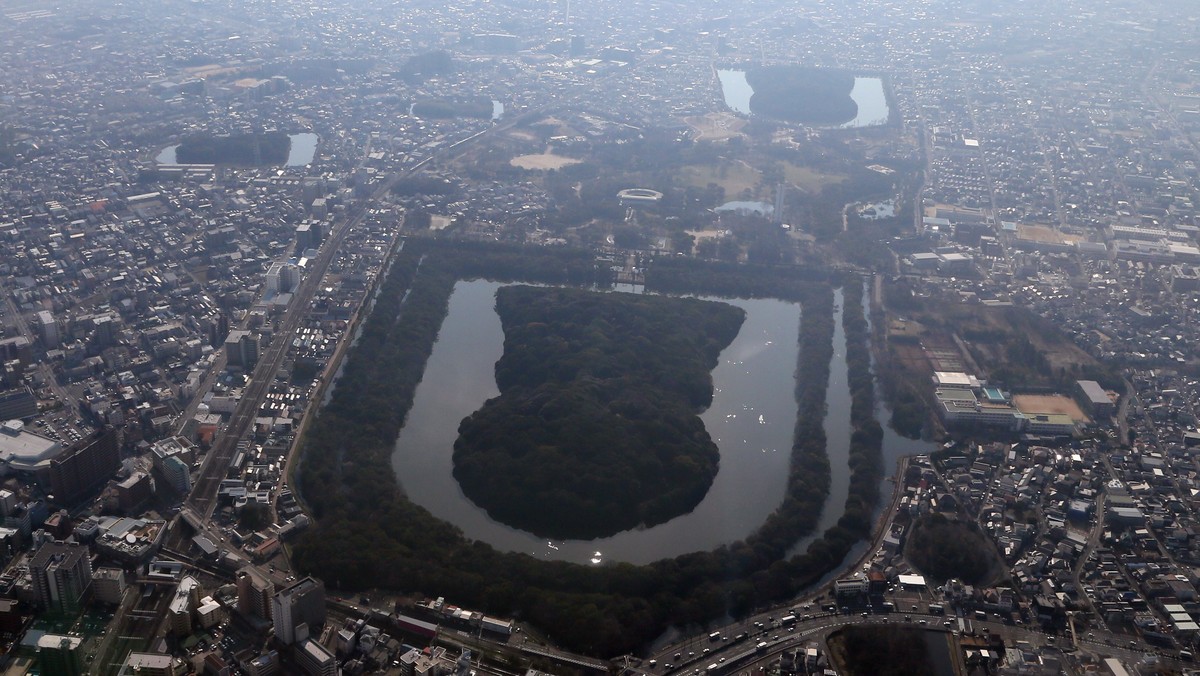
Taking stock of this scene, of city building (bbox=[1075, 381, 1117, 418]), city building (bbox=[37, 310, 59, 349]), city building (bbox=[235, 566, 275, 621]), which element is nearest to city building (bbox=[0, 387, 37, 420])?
city building (bbox=[37, 310, 59, 349])

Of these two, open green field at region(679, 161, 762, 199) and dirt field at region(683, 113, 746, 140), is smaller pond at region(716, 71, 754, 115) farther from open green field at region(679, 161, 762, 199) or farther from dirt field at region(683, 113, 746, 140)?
open green field at region(679, 161, 762, 199)

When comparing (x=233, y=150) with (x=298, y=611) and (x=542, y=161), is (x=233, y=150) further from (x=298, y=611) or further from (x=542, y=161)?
(x=298, y=611)

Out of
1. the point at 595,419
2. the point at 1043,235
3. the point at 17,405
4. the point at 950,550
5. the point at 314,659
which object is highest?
the point at 314,659

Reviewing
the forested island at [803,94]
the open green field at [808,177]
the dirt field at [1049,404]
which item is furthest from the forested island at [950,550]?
the forested island at [803,94]

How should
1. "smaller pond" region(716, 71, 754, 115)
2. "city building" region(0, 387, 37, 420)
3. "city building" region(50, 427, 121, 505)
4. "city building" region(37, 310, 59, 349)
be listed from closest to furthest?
"city building" region(50, 427, 121, 505)
"city building" region(0, 387, 37, 420)
"city building" region(37, 310, 59, 349)
"smaller pond" region(716, 71, 754, 115)

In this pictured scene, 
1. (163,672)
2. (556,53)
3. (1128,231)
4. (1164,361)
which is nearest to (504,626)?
(163,672)

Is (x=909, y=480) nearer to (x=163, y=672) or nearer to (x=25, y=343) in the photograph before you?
(x=163, y=672)

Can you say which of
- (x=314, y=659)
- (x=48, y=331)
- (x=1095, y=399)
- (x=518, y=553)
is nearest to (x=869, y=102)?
(x=1095, y=399)
